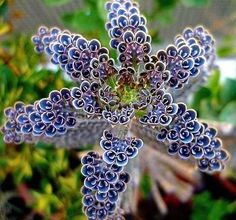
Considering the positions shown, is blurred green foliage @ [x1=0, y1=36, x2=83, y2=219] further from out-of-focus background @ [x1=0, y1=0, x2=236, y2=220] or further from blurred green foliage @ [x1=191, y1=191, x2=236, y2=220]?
blurred green foliage @ [x1=191, y1=191, x2=236, y2=220]

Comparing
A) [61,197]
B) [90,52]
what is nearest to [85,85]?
[90,52]

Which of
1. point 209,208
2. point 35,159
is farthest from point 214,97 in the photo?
point 35,159

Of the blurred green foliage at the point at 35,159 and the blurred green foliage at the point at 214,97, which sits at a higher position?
the blurred green foliage at the point at 214,97

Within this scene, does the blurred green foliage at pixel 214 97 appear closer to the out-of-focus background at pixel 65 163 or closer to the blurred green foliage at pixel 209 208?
the out-of-focus background at pixel 65 163

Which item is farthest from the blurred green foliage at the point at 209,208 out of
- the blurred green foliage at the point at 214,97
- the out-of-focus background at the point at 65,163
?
the blurred green foliage at the point at 214,97

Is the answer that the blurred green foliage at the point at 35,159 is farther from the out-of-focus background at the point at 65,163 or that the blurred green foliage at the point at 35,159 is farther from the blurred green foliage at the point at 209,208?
the blurred green foliage at the point at 209,208

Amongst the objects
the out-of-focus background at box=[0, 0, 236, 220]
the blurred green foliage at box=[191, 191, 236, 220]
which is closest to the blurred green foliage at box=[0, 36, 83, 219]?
the out-of-focus background at box=[0, 0, 236, 220]

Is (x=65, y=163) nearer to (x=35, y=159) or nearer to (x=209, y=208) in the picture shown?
(x=35, y=159)

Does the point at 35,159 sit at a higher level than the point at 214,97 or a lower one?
lower

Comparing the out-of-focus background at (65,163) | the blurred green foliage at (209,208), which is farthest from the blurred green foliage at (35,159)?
the blurred green foliage at (209,208)

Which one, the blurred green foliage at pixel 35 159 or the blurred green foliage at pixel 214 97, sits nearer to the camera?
the blurred green foliage at pixel 35 159

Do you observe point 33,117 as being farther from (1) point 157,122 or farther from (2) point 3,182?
(2) point 3,182

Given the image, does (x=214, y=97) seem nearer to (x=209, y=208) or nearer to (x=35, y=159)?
(x=209, y=208)
